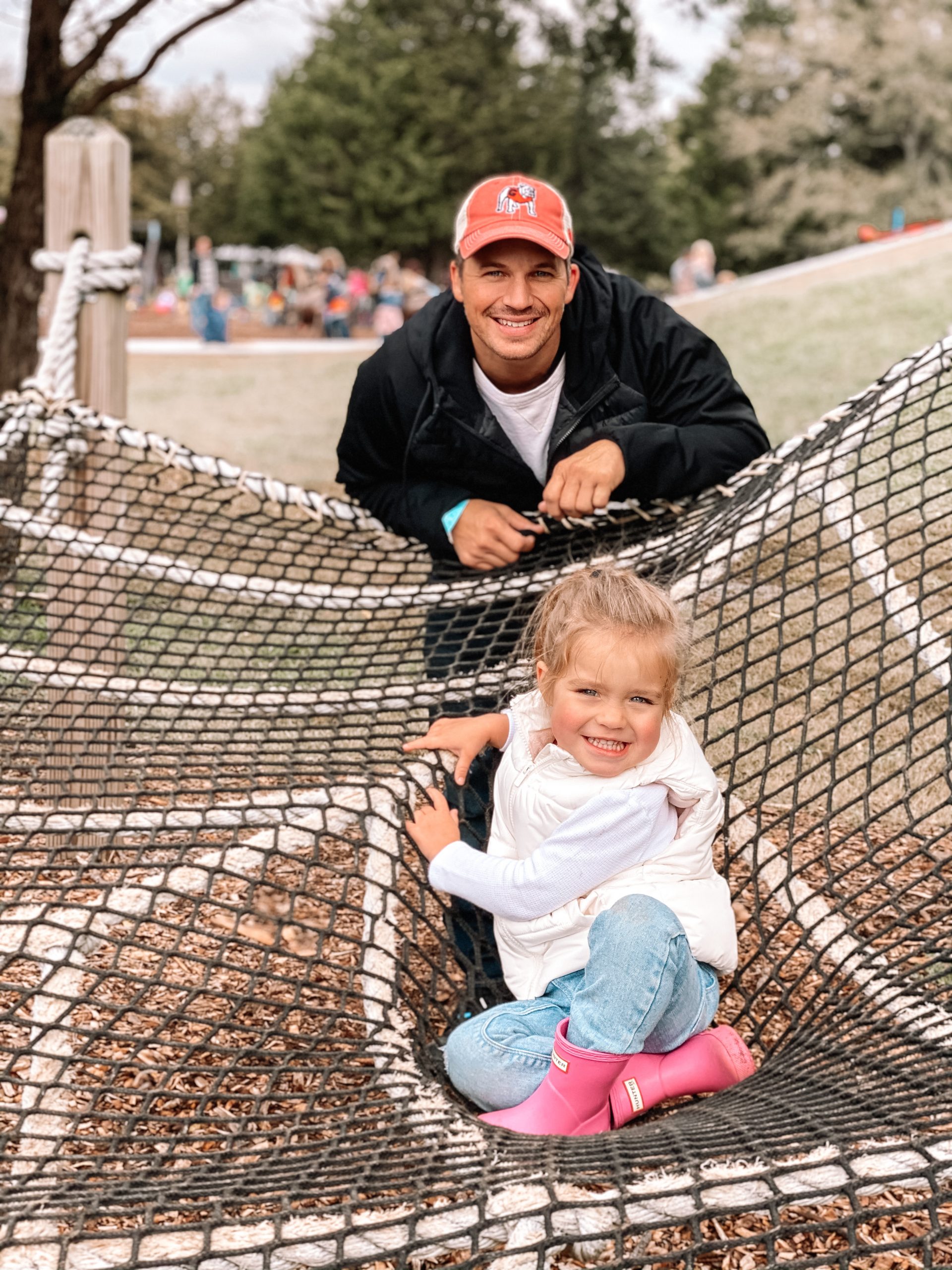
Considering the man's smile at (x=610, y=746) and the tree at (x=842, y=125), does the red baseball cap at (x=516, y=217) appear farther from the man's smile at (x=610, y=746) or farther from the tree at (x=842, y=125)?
the tree at (x=842, y=125)

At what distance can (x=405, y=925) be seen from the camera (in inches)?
81.4

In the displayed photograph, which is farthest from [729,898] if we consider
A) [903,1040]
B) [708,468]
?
[708,468]

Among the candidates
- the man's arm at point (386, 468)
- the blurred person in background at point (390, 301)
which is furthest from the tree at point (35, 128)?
the blurred person in background at point (390, 301)

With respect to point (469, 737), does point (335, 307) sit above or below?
below

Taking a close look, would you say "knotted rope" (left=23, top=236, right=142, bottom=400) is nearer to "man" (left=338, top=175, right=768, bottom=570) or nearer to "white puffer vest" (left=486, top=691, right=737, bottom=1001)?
"man" (left=338, top=175, right=768, bottom=570)

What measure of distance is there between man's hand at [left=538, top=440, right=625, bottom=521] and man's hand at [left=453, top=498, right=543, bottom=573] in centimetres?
10

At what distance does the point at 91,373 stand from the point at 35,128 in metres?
1.44

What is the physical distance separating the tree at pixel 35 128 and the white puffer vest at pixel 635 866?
2841mm

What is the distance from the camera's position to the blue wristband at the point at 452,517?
201 centimetres

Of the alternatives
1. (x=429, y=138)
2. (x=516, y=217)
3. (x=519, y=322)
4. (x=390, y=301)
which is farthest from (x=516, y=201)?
(x=429, y=138)

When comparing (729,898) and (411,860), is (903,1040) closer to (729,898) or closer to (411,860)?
(729,898)

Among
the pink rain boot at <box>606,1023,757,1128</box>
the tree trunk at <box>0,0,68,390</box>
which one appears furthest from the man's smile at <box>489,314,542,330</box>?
the tree trunk at <box>0,0,68,390</box>

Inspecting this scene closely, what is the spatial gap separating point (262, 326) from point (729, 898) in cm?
1957

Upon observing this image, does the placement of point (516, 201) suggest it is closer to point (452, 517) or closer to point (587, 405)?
point (587, 405)
